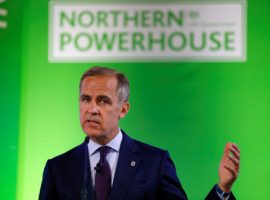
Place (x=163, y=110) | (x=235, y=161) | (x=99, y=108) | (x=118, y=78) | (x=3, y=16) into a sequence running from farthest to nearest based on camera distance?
(x=3, y=16) → (x=163, y=110) → (x=118, y=78) → (x=99, y=108) → (x=235, y=161)

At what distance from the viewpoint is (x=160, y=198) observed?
255cm

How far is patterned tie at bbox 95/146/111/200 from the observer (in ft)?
8.39

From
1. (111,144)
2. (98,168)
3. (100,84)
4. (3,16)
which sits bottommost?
(98,168)

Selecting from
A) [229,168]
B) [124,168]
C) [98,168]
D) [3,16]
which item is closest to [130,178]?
[124,168]

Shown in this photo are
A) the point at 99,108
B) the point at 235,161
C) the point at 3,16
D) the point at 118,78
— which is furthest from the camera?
the point at 3,16

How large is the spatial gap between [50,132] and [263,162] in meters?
1.38

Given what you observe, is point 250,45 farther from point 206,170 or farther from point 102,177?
point 102,177

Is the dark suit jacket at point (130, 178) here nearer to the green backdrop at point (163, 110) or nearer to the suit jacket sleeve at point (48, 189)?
the suit jacket sleeve at point (48, 189)

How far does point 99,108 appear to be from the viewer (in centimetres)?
265

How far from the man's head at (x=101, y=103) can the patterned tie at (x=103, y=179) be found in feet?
0.42

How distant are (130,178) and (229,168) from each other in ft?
1.75

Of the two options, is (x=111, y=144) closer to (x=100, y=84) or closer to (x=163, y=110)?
(x=100, y=84)

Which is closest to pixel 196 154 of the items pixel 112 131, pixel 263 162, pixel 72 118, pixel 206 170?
pixel 206 170

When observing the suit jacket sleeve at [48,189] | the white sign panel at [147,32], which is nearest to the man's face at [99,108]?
the suit jacket sleeve at [48,189]
